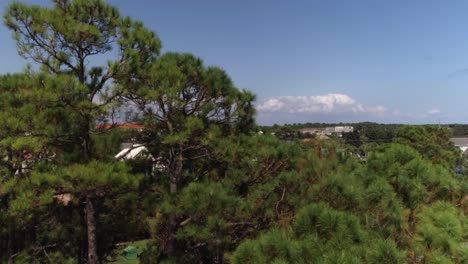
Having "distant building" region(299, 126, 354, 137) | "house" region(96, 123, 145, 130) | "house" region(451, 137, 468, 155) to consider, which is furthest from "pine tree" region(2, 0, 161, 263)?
"house" region(451, 137, 468, 155)

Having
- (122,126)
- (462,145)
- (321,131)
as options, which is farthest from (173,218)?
(462,145)

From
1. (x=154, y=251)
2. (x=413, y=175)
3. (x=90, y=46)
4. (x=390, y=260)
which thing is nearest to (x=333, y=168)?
(x=413, y=175)

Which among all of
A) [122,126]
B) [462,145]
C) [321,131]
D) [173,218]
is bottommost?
[462,145]

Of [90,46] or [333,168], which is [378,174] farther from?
[90,46]

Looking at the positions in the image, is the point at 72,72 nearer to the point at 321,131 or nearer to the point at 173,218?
the point at 173,218

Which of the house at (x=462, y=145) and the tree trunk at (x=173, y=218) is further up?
the tree trunk at (x=173, y=218)

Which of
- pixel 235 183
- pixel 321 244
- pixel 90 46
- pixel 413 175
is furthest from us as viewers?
pixel 235 183

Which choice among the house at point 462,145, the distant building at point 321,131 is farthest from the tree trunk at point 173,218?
the house at point 462,145

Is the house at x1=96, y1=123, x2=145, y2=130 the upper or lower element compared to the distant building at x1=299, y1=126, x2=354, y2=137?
upper

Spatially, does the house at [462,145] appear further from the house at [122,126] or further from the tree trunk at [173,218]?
the house at [122,126]

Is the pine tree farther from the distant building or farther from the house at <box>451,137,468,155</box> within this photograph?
the house at <box>451,137,468,155</box>

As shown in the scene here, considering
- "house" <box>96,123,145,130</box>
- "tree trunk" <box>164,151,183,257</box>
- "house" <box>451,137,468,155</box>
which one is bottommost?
"house" <box>451,137,468,155</box>
